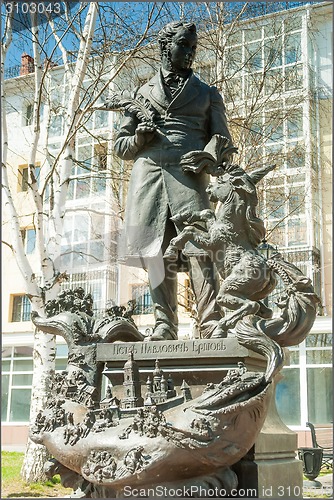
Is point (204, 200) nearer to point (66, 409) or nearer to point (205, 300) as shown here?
point (205, 300)

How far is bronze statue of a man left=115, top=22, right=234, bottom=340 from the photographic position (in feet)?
18.3

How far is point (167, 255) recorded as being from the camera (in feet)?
17.5

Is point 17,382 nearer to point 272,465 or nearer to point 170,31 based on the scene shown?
point 170,31

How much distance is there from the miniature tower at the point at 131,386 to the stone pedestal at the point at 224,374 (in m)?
0.08

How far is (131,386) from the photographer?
16.0 feet

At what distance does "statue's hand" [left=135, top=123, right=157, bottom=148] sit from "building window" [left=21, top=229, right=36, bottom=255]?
1412 cm

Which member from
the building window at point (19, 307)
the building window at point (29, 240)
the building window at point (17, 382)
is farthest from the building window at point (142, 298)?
the building window at point (19, 307)

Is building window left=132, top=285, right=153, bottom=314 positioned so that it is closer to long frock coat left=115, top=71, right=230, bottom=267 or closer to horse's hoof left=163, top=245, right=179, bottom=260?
long frock coat left=115, top=71, right=230, bottom=267

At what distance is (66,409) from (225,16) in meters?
12.1

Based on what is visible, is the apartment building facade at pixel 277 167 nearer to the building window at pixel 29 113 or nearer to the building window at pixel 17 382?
the building window at pixel 29 113

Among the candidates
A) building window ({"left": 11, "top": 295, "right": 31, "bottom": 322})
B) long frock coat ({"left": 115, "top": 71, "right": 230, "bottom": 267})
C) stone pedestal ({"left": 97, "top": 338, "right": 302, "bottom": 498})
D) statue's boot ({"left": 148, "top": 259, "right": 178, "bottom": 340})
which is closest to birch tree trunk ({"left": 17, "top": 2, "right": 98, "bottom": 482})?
A: long frock coat ({"left": 115, "top": 71, "right": 230, "bottom": 267})

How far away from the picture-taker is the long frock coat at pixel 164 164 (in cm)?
568

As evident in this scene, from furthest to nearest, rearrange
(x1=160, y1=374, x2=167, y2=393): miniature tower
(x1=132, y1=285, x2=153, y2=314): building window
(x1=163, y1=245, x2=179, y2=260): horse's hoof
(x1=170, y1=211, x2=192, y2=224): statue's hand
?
(x1=132, y1=285, x2=153, y2=314): building window → (x1=170, y1=211, x2=192, y2=224): statue's hand → (x1=163, y1=245, x2=179, y2=260): horse's hoof → (x1=160, y1=374, x2=167, y2=393): miniature tower

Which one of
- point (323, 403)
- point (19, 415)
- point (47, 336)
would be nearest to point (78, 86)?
point (47, 336)
